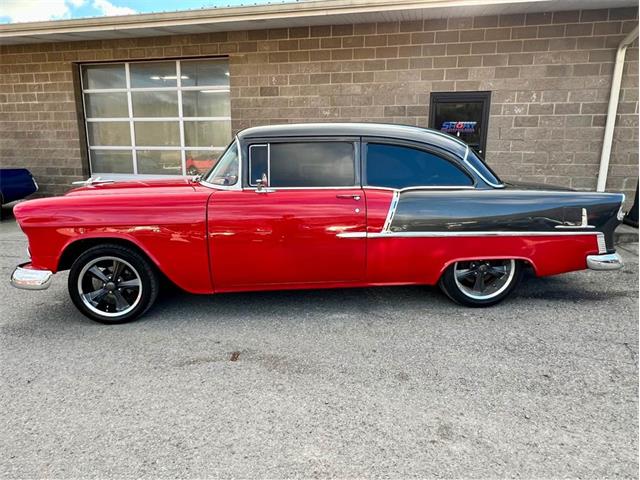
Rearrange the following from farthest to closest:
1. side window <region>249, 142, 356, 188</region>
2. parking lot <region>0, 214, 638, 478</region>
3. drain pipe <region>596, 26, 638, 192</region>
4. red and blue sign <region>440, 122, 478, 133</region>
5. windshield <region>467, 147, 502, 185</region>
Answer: red and blue sign <region>440, 122, 478, 133</region>, drain pipe <region>596, 26, 638, 192</region>, windshield <region>467, 147, 502, 185</region>, side window <region>249, 142, 356, 188</region>, parking lot <region>0, 214, 638, 478</region>

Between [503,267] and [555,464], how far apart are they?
2154mm

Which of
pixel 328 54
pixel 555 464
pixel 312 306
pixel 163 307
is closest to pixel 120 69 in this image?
pixel 328 54

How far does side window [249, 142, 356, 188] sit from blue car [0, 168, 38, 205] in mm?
7110

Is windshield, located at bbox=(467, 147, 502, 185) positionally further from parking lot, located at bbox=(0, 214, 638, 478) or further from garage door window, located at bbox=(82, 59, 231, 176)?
garage door window, located at bbox=(82, 59, 231, 176)

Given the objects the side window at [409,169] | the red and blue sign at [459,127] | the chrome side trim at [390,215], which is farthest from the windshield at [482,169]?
the red and blue sign at [459,127]

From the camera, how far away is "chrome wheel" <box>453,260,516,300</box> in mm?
3900

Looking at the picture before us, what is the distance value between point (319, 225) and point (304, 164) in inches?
23.8

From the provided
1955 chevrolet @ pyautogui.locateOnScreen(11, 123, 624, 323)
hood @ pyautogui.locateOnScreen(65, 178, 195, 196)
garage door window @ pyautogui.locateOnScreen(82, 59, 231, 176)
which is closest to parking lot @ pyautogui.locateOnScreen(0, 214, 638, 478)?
1955 chevrolet @ pyautogui.locateOnScreen(11, 123, 624, 323)

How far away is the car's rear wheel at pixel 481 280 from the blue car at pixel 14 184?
859 centimetres

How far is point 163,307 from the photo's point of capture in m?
3.99

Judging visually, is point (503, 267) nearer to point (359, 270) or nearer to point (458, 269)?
point (458, 269)

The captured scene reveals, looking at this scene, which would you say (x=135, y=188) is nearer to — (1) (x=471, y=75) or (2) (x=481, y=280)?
(2) (x=481, y=280)

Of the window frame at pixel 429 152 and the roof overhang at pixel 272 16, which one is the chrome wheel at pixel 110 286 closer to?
the window frame at pixel 429 152

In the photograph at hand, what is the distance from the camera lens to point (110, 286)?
142 inches
